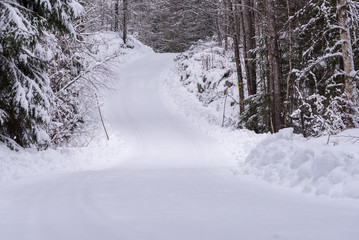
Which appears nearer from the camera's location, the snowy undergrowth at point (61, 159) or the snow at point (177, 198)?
the snow at point (177, 198)

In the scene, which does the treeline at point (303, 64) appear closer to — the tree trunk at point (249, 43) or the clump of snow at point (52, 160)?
the tree trunk at point (249, 43)

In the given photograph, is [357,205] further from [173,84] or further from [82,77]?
[173,84]

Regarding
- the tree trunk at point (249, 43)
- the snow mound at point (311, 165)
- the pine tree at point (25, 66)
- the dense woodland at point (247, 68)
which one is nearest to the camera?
the snow mound at point (311, 165)

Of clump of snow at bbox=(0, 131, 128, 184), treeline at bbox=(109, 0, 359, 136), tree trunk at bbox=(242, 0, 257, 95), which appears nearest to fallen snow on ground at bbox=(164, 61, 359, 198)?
treeline at bbox=(109, 0, 359, 136)

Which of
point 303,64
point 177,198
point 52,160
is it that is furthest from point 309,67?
point 52,160

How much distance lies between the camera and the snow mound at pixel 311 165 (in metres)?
5.07

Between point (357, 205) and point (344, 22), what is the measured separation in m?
7.50

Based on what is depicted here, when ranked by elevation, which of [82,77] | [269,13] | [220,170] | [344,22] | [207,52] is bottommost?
[220,170]

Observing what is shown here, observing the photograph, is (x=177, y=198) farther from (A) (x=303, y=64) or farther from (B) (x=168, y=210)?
(A) (x=303, y=64)

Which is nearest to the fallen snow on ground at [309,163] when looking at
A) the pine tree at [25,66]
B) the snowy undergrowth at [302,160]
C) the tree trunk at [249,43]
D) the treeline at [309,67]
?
the snowy undergrowth at [302,160]

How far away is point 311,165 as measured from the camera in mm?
5715

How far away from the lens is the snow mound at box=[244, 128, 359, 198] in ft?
16.6

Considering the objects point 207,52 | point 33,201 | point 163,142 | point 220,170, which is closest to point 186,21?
point 207,52

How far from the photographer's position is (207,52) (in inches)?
1025
